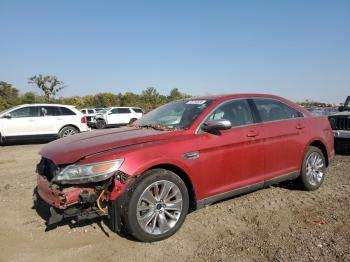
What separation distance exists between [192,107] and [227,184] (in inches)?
47.1

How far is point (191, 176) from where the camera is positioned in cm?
445

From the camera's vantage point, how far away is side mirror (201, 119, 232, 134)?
4.55 metres

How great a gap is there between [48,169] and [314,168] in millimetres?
4368

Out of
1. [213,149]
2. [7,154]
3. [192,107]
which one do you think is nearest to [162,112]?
[192,107]

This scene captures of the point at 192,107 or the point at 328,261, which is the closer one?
the point at 328,261

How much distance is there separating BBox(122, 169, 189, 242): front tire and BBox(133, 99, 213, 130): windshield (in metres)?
0.86

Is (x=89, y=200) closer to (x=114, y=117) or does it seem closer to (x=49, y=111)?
(x=49, y=111)

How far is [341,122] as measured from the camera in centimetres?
1010

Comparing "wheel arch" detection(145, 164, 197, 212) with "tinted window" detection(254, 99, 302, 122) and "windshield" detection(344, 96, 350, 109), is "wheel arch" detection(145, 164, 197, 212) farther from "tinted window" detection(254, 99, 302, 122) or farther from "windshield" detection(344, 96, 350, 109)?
"windshield" detection(344, 96, 350, 109)

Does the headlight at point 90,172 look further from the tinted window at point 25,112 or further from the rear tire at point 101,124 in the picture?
the rear tire at point 101,124

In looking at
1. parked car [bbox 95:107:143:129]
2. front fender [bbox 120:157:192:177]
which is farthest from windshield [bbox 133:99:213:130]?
parked car [bbox 95:107:143:129]

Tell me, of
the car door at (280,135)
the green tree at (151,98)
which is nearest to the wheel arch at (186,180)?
the car door at (280,135)

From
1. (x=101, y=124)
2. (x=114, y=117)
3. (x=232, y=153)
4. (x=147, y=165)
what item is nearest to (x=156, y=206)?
(x=147, y=165)

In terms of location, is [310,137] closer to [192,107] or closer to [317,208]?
[317,208]
